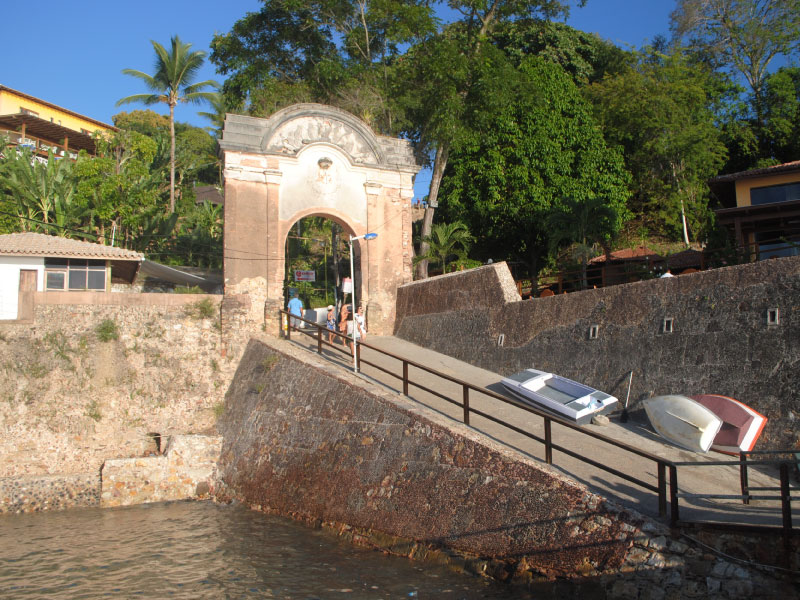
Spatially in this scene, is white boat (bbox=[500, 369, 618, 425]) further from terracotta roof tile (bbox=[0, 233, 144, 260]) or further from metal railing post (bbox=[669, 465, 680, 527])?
terracotta roof tile (bbox=[0, 233, 144, 260])

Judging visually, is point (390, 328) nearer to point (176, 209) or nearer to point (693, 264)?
point (693, 264)

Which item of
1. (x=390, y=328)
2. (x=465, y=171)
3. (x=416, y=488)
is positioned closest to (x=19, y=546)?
(x=416, y=488)

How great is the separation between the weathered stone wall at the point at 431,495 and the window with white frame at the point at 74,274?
5852mm

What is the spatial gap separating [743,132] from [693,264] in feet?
44.5

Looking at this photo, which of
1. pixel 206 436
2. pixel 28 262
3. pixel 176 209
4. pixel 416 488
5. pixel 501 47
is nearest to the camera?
pixel 416 488

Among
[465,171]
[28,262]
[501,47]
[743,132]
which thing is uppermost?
[501,47]

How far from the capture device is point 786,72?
1171 inches

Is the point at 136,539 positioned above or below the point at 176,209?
below

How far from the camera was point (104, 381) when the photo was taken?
15.4 metres

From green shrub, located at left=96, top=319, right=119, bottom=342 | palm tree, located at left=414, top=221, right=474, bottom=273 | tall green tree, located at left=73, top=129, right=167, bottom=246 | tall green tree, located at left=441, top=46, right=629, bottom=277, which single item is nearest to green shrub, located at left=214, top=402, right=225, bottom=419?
green shrub, located at left=96, top=319, right=119, bottom=342

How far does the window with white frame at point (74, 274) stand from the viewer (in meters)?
16.7

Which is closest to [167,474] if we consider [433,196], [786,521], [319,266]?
[786,521]

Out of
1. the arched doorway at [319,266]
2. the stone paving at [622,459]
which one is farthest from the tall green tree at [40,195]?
the stone paving at [622,459]

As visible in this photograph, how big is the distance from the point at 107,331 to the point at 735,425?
1352cm
